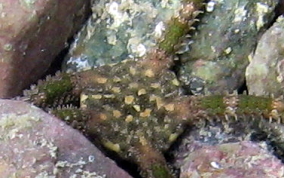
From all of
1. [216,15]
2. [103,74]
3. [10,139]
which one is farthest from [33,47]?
[216,15]

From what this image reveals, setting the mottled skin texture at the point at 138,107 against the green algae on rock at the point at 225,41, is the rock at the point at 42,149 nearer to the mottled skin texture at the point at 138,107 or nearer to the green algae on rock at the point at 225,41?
the mottled skin texture at the point at 138,107

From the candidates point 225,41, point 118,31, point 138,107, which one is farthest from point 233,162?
point 118,31

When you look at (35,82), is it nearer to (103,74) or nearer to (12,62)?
(12,62)

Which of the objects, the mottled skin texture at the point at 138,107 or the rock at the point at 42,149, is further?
the mottled skin texture at the point at 138,107

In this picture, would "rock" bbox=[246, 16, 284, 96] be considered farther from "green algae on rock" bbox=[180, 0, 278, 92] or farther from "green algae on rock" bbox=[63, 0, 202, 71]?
"green algae on rock" bbox=[63, 0, 202, 71]

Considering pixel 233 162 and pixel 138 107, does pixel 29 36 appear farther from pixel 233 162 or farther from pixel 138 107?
pixel 233 162

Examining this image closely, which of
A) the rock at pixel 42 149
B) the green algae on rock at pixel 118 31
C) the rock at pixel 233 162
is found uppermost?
the green algae on rock at pixel 118 31

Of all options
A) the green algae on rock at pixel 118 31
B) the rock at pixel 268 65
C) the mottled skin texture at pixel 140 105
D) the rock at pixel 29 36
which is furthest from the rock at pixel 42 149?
the rock at pixel 268 65
